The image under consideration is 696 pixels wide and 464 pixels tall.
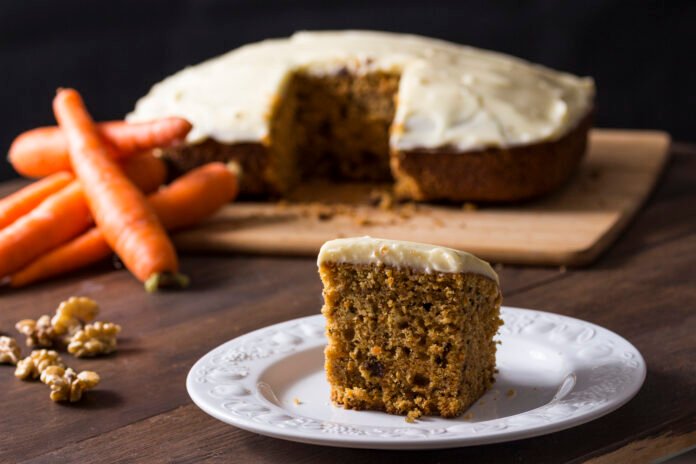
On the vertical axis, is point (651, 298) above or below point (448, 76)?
below

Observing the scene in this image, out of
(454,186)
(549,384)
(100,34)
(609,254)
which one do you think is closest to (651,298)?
(609,254)

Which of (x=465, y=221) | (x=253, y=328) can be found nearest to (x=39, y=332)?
(x=253, y=328)

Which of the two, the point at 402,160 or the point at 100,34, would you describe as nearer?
the point at 402,160

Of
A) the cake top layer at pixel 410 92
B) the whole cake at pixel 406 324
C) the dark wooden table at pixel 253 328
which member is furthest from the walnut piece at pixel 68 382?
the cake top layer at pixel 410 92

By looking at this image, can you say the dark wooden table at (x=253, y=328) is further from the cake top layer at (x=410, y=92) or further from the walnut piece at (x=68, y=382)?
the cake top layer at (x=410, y=92)

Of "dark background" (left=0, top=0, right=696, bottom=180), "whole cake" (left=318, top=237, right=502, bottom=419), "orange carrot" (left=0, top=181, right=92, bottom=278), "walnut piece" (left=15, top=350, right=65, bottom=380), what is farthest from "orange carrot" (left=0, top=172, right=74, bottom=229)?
"dark background" (left=0, top=0, right=696, bottom=180)

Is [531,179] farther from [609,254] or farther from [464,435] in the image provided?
[464,435]

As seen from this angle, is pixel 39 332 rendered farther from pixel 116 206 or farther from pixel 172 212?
→ pixel 172 212
